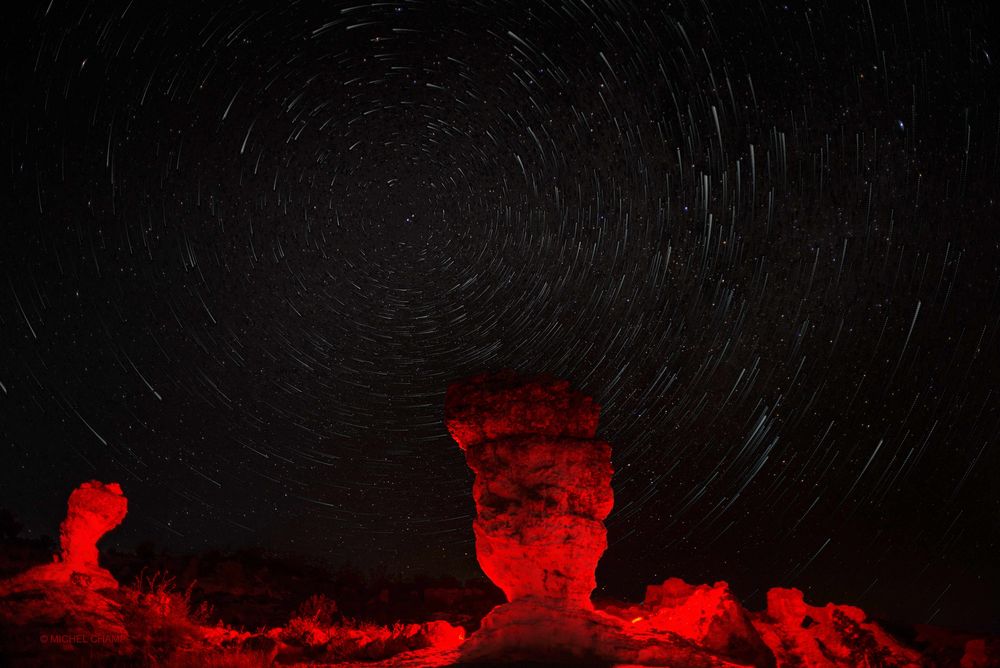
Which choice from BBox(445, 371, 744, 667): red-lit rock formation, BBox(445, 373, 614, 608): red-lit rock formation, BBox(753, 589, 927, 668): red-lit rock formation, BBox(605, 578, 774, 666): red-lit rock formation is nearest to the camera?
BBox(445, 371, 744, 667): red-lit rock formation

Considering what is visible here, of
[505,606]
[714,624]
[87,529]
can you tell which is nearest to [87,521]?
[87,529]

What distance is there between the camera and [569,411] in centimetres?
2008

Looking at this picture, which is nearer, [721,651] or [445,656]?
[445,656]

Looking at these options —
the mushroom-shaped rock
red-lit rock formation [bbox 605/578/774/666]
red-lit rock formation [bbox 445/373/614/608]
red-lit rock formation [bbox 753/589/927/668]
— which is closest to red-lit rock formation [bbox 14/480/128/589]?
the mushroom-shaped rock

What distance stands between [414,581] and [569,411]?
36262 mm

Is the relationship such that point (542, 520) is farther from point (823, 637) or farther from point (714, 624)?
point (823, 637)

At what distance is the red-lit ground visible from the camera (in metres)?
17.1

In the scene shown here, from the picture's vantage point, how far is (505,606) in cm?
1830

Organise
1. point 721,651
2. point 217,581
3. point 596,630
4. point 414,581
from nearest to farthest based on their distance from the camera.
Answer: point 596,630, point 721,651, point 217,581, point 414,581

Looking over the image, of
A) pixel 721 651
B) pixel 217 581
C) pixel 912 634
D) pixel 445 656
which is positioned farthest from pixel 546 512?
pixel 912 634

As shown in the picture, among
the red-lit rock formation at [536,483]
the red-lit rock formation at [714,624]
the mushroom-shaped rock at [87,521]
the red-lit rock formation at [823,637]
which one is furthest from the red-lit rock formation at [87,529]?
the red-lit rock formation at [823,637]

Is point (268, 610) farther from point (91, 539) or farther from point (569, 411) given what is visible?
point (569, 411)

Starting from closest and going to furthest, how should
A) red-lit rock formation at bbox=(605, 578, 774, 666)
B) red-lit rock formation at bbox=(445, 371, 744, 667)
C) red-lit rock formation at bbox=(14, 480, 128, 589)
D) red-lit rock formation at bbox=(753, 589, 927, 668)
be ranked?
red-lit rock formation at bbox=(445, 371, 744, 667) → red-lit rock formation at bbox=(605, 578, 774, 666) → red-lit rock formation at bbox=(14, 480, 128, 589) → red-lit rock formation at bbox=(753, 589, 927, 668)

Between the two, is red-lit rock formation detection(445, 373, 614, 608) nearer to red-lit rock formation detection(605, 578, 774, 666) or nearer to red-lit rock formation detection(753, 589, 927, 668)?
red-lit rock formation detection(605, 578, 774, 666)
